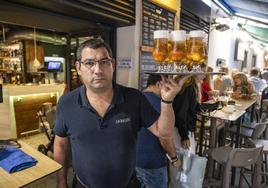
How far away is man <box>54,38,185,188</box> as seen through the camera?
128 cm

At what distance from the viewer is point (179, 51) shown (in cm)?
100

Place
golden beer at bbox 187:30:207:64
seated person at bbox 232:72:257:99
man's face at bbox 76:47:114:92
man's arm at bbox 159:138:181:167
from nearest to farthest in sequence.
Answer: golden beer at bbox 187:30:207:64
man's face at bbox 76:47:114:92
man's arm at bbox 159:138:181:167
seated person at bbox 232:72:257:99

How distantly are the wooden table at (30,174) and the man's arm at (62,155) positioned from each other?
0.15 ft

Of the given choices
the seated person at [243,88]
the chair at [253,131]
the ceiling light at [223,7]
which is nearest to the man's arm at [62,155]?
the chair at [253,131]

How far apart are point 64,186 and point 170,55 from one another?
1163 millimetres

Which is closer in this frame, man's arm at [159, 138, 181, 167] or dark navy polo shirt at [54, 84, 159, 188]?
dark navy polo shirt at [54, 84, 159, 188]

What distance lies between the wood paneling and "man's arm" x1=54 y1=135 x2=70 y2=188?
4.29m

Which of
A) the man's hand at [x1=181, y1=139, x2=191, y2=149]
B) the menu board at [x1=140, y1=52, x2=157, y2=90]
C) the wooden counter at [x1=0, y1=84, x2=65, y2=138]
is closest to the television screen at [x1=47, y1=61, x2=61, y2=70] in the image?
the wooden counter at [x1=0, y1=84, x2=65, y2=138]

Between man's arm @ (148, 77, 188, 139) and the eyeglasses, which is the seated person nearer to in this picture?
man's arm @ (148, 77, 188, 139)

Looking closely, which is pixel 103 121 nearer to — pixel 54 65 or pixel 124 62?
pixel 124 62

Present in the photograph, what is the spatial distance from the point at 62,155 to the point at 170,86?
3.03 feet

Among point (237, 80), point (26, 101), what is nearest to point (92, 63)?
point (237, 80)

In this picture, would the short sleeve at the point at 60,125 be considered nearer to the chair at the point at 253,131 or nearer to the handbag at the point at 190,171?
the handbag at the point at 190,171

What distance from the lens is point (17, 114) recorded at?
17.1ft
